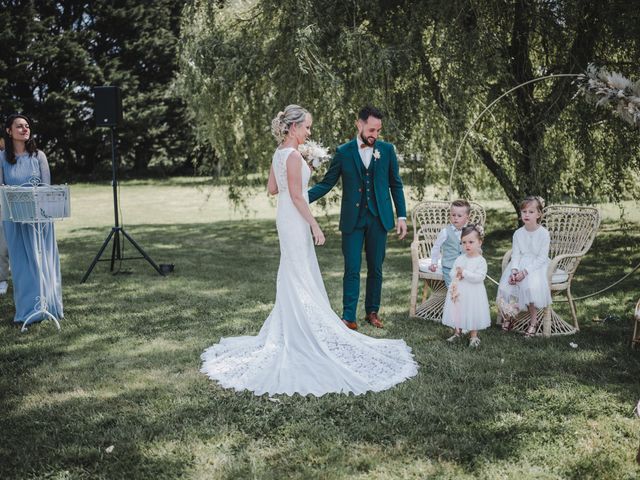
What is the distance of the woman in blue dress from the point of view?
5645mm

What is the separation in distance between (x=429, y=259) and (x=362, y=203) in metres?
1.18

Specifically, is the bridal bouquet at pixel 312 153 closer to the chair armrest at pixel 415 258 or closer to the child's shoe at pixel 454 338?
the chair armrest at pixel 415 258

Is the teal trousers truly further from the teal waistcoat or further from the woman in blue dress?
the woman in blue dress

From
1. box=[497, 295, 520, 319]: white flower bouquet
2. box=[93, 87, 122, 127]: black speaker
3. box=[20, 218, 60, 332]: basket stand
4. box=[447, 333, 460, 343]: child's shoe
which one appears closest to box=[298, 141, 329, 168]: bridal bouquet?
box=[447, 333, 460, 343]: child's shoe

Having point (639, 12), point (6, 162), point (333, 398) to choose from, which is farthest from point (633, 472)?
point (639, 12)

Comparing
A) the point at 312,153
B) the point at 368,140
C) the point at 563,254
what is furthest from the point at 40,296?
the point at 563,254

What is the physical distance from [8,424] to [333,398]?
6.28 feet

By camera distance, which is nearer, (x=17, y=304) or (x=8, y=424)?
(x=8, y=424)

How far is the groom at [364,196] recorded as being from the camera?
5238 millimetres

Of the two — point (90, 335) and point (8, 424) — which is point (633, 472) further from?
point (90, 335)

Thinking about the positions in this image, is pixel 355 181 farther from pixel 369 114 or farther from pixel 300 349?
pixel 300 349

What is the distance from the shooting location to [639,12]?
286 inches

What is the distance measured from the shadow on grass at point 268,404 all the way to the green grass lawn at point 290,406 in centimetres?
1

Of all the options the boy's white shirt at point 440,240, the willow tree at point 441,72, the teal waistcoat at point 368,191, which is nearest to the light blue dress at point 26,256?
the teal waistcoat at point 368,191
